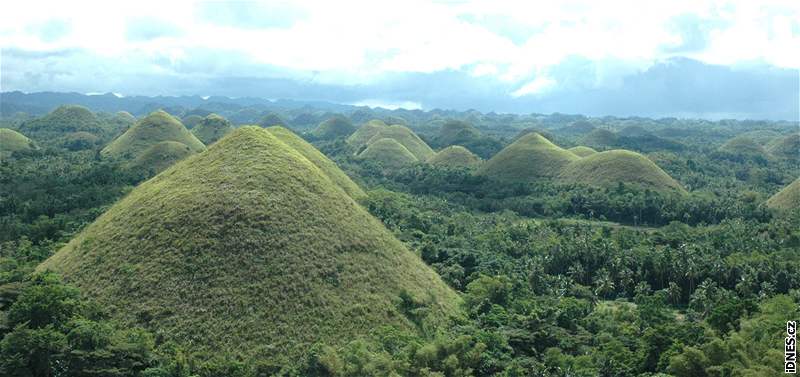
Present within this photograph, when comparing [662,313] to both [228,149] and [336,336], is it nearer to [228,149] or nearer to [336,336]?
[336,336]

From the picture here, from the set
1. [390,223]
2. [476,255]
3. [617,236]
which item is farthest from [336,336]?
[617,236]

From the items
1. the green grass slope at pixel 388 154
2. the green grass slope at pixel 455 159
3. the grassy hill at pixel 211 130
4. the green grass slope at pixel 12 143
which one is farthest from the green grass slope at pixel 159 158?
the green grass slope at pixel 455 159

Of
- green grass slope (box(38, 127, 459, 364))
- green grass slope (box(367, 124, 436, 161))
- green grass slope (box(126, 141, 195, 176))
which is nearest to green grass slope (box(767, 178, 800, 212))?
green grass slope (box(38, 127, 459, 364))

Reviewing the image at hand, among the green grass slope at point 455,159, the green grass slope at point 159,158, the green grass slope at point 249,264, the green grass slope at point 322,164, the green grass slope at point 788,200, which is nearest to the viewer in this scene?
the green grass slope at point 249,264

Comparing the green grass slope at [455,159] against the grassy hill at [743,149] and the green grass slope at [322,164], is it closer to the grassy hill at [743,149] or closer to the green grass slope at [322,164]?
the green grass slope at [322,164]

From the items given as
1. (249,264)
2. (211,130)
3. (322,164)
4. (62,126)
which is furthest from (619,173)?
(62,126)

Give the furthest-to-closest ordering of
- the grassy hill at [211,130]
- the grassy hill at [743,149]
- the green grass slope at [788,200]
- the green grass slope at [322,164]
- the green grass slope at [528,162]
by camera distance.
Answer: the grassy hill at [743,149] < the grassy hill at [211,130] < the green grass slope at [528,162] < the green grass slope at [788,200] < the green grass slope at [322,164]
